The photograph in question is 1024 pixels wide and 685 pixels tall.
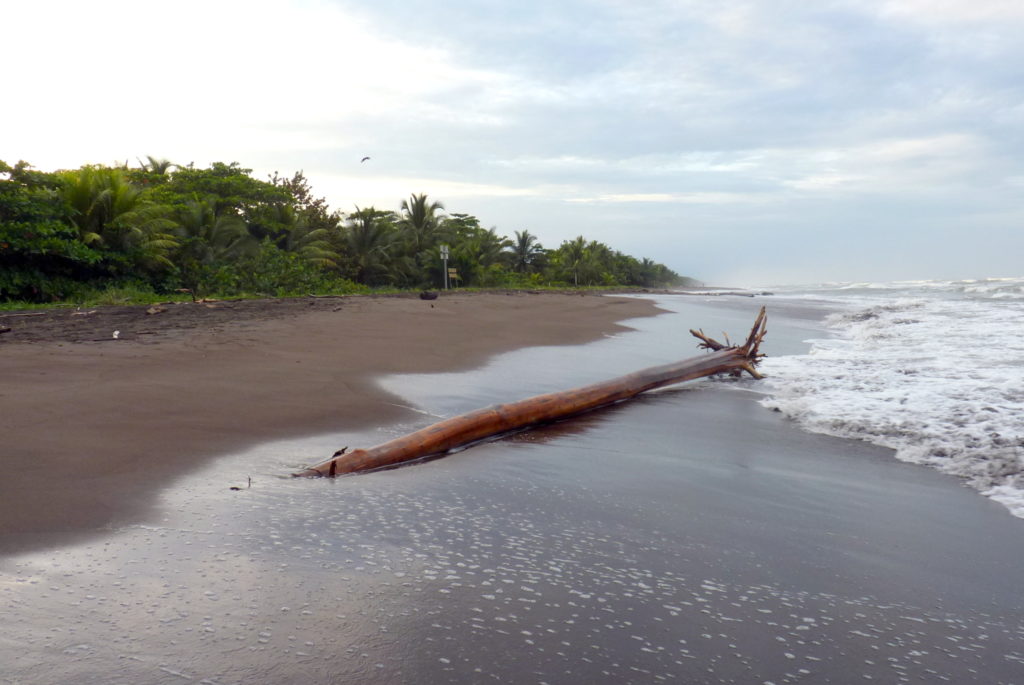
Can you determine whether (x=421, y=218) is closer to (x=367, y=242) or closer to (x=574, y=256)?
(x=367, y=242)

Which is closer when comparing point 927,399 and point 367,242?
point 927,399

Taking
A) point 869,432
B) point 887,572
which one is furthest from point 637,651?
point 869,432

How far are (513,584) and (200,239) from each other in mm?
21073

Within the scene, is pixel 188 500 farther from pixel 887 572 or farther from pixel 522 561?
pixel 887 572

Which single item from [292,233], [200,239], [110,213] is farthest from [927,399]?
[292,233]

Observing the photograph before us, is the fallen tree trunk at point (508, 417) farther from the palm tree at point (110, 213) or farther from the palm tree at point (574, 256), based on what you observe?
the palm tree at point (574, 256)

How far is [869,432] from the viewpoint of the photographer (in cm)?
Result: 495

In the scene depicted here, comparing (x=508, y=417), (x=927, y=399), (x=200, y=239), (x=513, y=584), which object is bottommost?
(x=513, y=584)

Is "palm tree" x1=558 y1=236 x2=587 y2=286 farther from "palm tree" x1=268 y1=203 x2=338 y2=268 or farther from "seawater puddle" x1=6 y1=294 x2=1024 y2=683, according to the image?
"seawater puddle" x1=6 y1=294 x2=1024 y2=683

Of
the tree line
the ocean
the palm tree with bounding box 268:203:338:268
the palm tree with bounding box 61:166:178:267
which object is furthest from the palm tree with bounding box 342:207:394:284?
the ocean

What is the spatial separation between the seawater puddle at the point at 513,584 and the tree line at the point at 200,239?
46.4 feet

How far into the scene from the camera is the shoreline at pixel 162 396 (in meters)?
2.83

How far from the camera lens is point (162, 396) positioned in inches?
183

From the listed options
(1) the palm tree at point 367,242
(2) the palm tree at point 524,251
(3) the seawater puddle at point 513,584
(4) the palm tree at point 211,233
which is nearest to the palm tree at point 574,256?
(2) the palm tree at point 524,251
